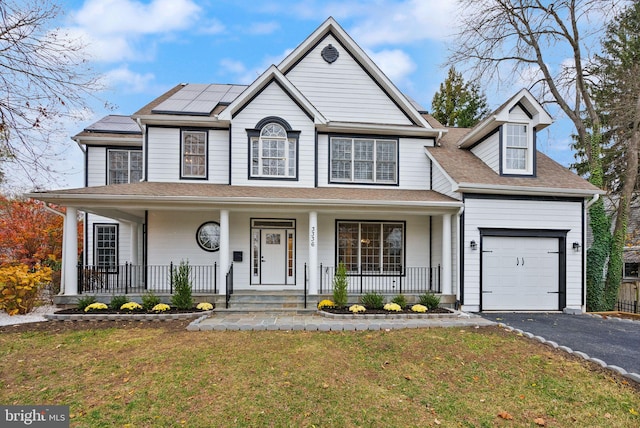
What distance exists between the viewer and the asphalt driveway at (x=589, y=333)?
19.7 ft

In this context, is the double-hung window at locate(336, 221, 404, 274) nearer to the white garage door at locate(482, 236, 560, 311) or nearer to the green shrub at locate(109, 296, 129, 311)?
the white garage door at locate(482, 236, 560, 311)

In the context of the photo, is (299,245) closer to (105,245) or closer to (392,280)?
(392,280)

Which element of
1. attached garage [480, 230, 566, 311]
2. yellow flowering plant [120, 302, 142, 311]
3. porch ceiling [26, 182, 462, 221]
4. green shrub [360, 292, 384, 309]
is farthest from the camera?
attached garage [480, 230, 566, 311]

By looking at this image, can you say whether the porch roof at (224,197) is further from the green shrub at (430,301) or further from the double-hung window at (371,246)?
the green shrub at (430,301)

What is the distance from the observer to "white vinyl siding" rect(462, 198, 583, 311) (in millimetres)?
9656

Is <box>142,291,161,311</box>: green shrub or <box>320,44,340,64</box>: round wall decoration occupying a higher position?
<box>320,44,340,64</box>: round wall decoration

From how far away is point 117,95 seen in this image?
7.42 m

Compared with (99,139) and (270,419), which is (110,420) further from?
(99,139)

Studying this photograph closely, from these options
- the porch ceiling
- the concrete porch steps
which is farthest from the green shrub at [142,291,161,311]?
the porch ceiling

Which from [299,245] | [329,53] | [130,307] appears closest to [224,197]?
[299,245]

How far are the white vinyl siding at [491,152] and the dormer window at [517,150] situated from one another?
190 millimetres

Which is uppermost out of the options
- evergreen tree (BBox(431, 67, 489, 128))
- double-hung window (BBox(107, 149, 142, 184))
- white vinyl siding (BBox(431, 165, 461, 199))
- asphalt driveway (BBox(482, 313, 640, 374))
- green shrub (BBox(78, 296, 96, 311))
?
evergreen tree (BBox(431, 67, 489, 128))

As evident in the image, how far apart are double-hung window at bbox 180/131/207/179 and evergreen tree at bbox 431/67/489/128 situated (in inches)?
753

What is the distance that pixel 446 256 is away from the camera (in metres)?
9.88
